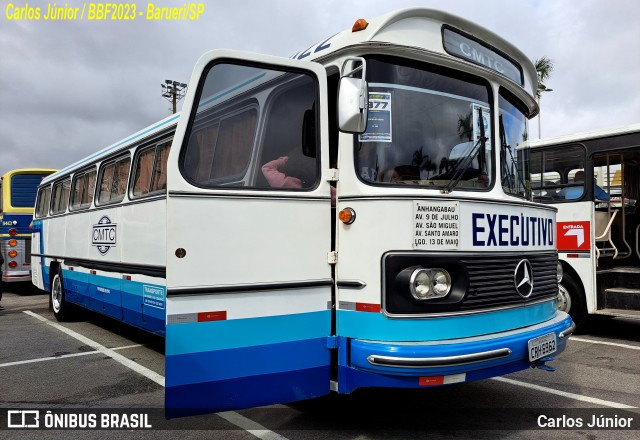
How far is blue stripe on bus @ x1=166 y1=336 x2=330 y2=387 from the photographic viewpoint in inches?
129

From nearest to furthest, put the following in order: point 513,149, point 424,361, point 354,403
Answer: point 424,361, point 513,149, point 354,403

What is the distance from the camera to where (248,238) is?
3490 millimetres

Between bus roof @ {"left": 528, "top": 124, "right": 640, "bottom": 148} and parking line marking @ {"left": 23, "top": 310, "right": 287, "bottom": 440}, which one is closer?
parking line marking @ {"left": 23, "top": 310, "right": 287, "bottom": 440}

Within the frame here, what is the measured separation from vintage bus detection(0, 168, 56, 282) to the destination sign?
13.1 meters

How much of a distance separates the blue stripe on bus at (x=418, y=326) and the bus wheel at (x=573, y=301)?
14.2ft

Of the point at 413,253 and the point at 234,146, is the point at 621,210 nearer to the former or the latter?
the point at 413,253

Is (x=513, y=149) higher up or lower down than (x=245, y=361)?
higher up

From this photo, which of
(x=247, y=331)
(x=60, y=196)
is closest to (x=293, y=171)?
(x=247, y=331)

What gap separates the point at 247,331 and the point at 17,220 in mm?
12542

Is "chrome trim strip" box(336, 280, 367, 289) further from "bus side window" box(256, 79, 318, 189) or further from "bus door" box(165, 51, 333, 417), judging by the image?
"bus side window" box(256, 79, 318, 189)

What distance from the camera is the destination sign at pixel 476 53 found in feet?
12.9

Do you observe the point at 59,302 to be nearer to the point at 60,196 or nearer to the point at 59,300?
the point at 59,300

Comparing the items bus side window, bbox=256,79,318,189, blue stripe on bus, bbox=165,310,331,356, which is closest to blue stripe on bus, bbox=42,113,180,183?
bus side window, bbox=256,79,318,189

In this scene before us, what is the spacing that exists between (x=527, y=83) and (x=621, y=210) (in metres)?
4.65
